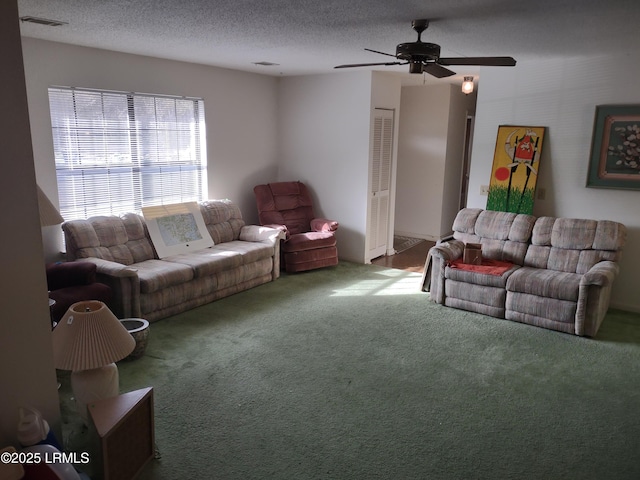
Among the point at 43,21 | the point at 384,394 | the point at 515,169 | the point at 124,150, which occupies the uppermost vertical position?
the point at 43,21

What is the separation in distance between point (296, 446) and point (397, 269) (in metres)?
3.73

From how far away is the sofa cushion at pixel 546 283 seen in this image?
4.05 m

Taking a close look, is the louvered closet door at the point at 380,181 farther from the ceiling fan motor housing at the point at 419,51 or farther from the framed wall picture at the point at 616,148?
the ceiling fan motor housing at the point at 419,51

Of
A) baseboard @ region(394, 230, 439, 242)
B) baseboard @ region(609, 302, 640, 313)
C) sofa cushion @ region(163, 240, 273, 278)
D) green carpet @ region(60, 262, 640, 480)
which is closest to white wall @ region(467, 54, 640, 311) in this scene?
baseboard @ region(609, 302, 640, 313)

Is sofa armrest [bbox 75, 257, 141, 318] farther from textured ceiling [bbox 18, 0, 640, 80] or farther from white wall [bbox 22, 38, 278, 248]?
textured ceiling [bbox 18, 0, 640, 80]

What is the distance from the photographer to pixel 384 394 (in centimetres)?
312

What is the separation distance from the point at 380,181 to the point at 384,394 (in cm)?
370

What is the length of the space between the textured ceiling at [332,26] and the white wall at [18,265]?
1409 millimetres

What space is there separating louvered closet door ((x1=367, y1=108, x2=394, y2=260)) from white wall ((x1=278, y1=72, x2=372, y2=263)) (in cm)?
16

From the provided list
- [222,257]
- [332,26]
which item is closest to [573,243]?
[332,26]

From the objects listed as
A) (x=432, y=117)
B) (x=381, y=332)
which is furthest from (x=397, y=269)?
(x=432, y=117)

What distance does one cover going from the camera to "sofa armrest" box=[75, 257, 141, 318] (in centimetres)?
392

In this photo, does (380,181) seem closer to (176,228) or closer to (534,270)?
(534,270)

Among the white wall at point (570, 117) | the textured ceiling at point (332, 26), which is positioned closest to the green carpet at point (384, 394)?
the white wall at point (570, 117)
